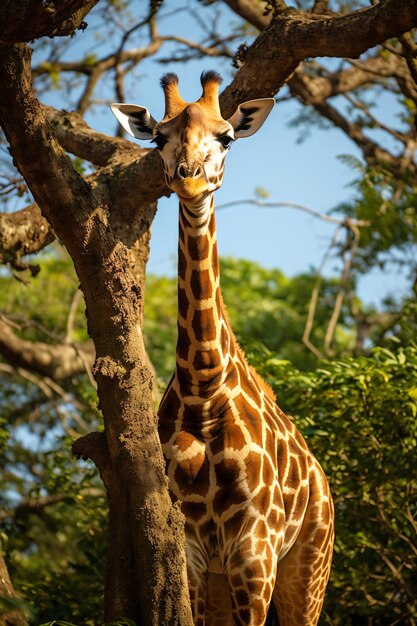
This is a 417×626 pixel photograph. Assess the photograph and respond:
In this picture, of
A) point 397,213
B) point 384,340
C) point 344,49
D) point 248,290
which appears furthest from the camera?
point 248,290

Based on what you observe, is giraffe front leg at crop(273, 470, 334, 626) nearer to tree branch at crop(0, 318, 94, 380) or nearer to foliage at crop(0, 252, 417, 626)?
foliage at crop(0, 252, 417, 626)

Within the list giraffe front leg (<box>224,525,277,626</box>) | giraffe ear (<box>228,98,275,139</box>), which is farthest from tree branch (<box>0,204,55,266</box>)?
giraffe front leg (<box>224,525,277,626</box>)

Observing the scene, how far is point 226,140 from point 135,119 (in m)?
0.95

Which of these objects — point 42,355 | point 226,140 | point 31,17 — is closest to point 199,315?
point 226,140

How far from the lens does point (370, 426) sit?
8711 millimetres

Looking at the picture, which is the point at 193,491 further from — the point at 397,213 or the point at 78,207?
the point at 397,213

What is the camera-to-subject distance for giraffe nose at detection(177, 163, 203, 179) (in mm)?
6113

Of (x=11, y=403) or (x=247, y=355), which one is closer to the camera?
(x=247, y=355)

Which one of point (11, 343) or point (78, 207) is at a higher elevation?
point (11, 343)

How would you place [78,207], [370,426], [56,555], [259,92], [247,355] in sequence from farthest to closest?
[56,555] → [247,355] → [370,426] → [259,92] → [78,207]

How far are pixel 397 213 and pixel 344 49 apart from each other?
19.8 feet

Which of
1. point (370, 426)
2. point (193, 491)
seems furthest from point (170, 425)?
point (370, 426)

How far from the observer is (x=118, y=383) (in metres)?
6.08

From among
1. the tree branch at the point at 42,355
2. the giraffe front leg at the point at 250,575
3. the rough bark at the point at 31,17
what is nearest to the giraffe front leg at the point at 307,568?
the giraffe front leg at the point at 250,575
